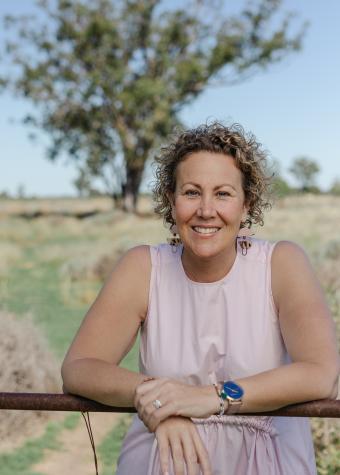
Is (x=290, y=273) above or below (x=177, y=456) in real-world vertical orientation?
above

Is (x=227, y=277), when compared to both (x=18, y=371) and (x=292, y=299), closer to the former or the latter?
(x=292, y=299)

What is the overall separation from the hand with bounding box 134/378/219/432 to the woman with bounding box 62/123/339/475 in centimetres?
13

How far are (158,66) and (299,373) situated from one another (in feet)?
93.5

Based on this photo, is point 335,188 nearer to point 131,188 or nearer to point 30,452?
point 131,188

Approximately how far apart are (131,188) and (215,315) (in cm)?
2915

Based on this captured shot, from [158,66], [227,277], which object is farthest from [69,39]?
[227,277]

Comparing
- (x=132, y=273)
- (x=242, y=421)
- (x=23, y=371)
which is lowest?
(x=23, y=371)

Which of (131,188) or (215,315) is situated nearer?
(215,315)

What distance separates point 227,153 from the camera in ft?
6.89

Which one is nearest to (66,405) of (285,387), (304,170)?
(285,387)

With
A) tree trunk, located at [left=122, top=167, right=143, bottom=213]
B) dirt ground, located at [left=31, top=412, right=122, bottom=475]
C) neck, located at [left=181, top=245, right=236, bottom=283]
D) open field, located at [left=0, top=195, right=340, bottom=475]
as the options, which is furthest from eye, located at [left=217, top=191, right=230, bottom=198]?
tree trunk, located at [left=122, top=167, right=143, bottom=213]

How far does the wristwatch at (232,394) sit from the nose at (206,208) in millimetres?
533

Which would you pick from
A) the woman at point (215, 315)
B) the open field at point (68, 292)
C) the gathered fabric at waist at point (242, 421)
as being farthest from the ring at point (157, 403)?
the open field at point (68, 292)

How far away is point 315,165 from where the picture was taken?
9025 cm
